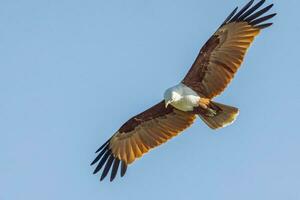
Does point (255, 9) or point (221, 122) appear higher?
point (255, 9)

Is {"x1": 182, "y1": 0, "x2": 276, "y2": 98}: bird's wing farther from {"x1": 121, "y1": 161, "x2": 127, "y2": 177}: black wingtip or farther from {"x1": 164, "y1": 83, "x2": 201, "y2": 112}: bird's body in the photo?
{"x1": 121, "y1": 161, "x2": 127, "y2": 177}: black wingtip

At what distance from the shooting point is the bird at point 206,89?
15797mm

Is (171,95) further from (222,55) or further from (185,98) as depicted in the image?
(222,55)

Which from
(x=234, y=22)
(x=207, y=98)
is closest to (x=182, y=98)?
(x=207, y=98)

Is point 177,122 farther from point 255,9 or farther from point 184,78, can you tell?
point 255,9

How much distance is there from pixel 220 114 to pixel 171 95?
88 centimetres

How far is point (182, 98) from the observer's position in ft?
51.9

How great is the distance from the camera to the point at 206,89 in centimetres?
1605

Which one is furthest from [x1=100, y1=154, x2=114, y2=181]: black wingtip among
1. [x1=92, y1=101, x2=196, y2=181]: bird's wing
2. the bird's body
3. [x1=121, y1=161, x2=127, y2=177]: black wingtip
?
the bird's body

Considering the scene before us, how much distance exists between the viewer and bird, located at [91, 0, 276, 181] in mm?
15797

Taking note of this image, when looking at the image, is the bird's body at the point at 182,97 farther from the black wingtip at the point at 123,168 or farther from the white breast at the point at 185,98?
the black wingtip at the point at 123,168

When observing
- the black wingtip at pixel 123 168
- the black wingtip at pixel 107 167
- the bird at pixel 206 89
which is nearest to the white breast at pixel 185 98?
the bird at pixel 206 89

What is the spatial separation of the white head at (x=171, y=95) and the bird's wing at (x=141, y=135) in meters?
0.54

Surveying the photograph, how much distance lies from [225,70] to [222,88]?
31 centimetres
